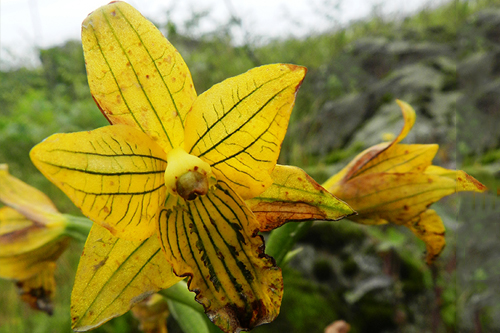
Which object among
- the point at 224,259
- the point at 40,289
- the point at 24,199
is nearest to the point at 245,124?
the point at 224,259

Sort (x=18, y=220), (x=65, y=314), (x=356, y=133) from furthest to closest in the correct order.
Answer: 1. (x=356, y=133)
2. (x=65, y=314)
3. (x=18, y=220)

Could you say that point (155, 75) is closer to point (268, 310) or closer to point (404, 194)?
point (268, 310)

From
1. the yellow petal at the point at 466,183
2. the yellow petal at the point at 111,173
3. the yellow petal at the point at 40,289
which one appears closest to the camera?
the yellow petal at the point at 111,173

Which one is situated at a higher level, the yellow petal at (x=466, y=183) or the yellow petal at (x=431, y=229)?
the yellow petal at (x=466, y=183)

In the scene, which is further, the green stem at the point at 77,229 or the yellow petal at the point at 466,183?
the green stem at the point at 77,229

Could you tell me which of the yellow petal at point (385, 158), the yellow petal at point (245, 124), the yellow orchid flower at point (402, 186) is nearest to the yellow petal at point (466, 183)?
the yellow orchid flower at point (402, 186)

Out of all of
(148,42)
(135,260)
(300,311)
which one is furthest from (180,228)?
(300,311)

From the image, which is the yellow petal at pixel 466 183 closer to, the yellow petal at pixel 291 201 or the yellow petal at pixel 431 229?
the yellow petal at pixel 431 229

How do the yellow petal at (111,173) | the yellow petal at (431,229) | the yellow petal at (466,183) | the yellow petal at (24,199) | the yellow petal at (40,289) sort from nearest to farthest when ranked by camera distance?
the yellow petal at (111,173), the yellow petal at (466,183), the yellow petal at (431,229), the yellow petal at (24,199), the yellow petal at (40,289)
